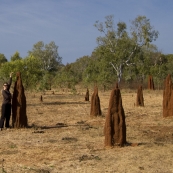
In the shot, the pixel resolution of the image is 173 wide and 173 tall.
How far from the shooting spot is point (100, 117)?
53.1 ft

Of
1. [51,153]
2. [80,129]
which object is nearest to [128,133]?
[80,129]

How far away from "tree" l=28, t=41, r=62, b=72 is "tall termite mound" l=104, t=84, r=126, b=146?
5397 centimetres

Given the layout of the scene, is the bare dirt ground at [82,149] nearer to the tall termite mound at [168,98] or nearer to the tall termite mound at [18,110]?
the tall termite mound at [18,110]

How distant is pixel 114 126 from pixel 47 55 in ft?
187

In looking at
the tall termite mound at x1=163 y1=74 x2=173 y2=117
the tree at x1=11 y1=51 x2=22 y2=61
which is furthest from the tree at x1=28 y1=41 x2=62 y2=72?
the tall termite mound at x1=163 y1=74 x2=173 y2=117

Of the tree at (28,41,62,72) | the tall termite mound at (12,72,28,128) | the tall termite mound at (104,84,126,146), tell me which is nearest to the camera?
the tall termite mound at (104,84,126,146)

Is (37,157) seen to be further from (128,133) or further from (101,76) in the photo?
(101,76)

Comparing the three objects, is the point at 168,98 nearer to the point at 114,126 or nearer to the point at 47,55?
the point at 114,126

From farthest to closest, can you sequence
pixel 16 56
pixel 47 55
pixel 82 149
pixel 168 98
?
pixel 47 55, pixel 16 56, pixel 168 98, pixel 82 149

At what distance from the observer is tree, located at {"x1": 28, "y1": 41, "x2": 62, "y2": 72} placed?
64625mm

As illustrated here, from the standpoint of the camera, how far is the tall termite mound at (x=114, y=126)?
9688 millimetres

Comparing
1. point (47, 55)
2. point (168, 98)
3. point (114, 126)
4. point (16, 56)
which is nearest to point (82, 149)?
point (114, 126)

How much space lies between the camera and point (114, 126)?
9.85 m

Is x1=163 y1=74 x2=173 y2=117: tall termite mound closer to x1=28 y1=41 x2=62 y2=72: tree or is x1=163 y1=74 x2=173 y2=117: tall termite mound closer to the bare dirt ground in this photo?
the bare dirt ground
